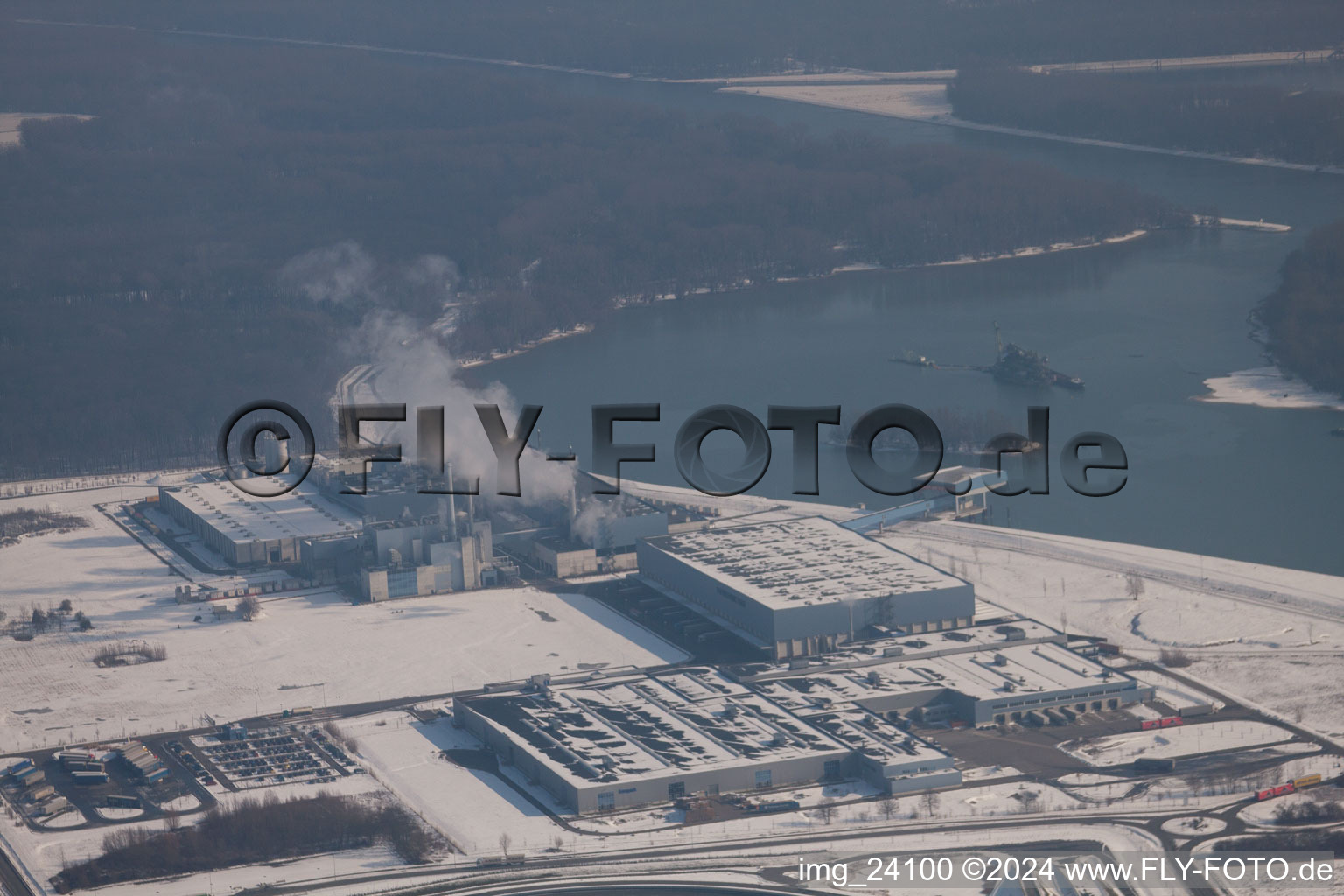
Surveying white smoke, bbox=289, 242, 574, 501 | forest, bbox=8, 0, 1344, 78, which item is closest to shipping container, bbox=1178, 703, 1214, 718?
white smoke, bbox=289, 242, 574, 501

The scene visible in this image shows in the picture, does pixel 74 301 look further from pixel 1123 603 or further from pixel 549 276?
pixel 1123 603

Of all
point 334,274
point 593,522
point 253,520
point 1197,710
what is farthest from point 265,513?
point 334,274

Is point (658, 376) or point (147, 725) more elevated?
point (658, 376)

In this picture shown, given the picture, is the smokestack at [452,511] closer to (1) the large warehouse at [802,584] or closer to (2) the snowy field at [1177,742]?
(1) the large warehouse at [802,584]

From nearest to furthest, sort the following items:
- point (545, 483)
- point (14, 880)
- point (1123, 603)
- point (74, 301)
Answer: point (14, 880)
point (1123, 603)
point (545, 483)
point (74, 301)

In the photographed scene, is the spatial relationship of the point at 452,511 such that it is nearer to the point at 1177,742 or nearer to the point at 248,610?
the point at 248,610

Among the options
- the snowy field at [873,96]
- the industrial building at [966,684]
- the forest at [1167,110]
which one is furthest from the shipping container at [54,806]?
the snowy field at [873,96]

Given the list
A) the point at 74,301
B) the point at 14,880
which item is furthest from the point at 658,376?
the point at 14,880
